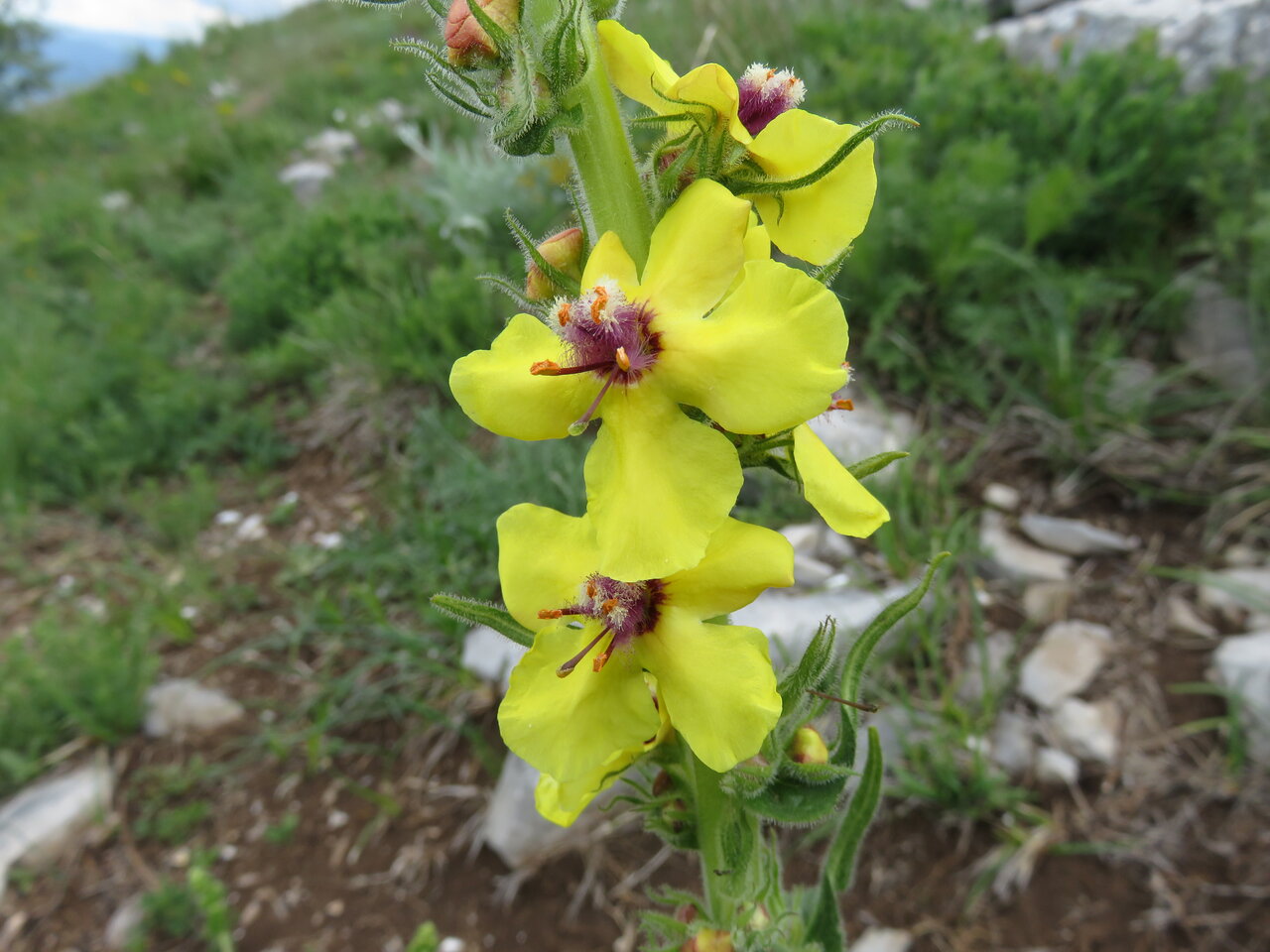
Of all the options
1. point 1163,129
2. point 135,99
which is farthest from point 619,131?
point 135,99

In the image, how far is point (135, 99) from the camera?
12.1 m

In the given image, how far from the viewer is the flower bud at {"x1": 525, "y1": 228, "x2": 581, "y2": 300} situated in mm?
1319

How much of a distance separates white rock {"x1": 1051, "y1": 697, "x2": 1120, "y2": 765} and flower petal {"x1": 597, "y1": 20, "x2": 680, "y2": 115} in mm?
2524

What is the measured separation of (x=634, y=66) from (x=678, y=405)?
0.54 m

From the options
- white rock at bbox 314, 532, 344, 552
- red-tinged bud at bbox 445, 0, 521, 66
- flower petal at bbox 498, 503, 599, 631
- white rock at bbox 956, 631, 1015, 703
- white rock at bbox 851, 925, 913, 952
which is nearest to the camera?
red-tinged bud at bbox 445, 0, 521, 66

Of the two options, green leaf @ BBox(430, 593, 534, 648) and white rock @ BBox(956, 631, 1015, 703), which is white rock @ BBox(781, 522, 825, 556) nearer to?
white rock @ BBox(956, 631, 1015, 703)

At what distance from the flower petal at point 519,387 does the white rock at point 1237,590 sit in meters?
2.81

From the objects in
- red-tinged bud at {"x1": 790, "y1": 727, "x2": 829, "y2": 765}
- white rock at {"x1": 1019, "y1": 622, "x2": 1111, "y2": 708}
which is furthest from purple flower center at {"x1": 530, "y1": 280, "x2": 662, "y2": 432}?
white rock at {"x1": 1019, "y1": 622, "x2": 1111, "y2": 708}

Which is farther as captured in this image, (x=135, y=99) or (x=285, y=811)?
(x=135, y=99)

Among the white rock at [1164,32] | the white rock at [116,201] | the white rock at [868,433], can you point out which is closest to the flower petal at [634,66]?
the white rock at [868,433]

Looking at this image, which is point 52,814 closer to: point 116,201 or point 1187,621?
point 1187,621

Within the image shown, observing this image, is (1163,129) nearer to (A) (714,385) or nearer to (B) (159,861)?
(A) (714,385)

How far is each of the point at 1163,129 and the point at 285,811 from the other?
4.86 m

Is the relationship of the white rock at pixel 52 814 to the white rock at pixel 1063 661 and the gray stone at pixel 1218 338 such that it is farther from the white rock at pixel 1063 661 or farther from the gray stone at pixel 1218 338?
the gray stone at pixel 1218 338
